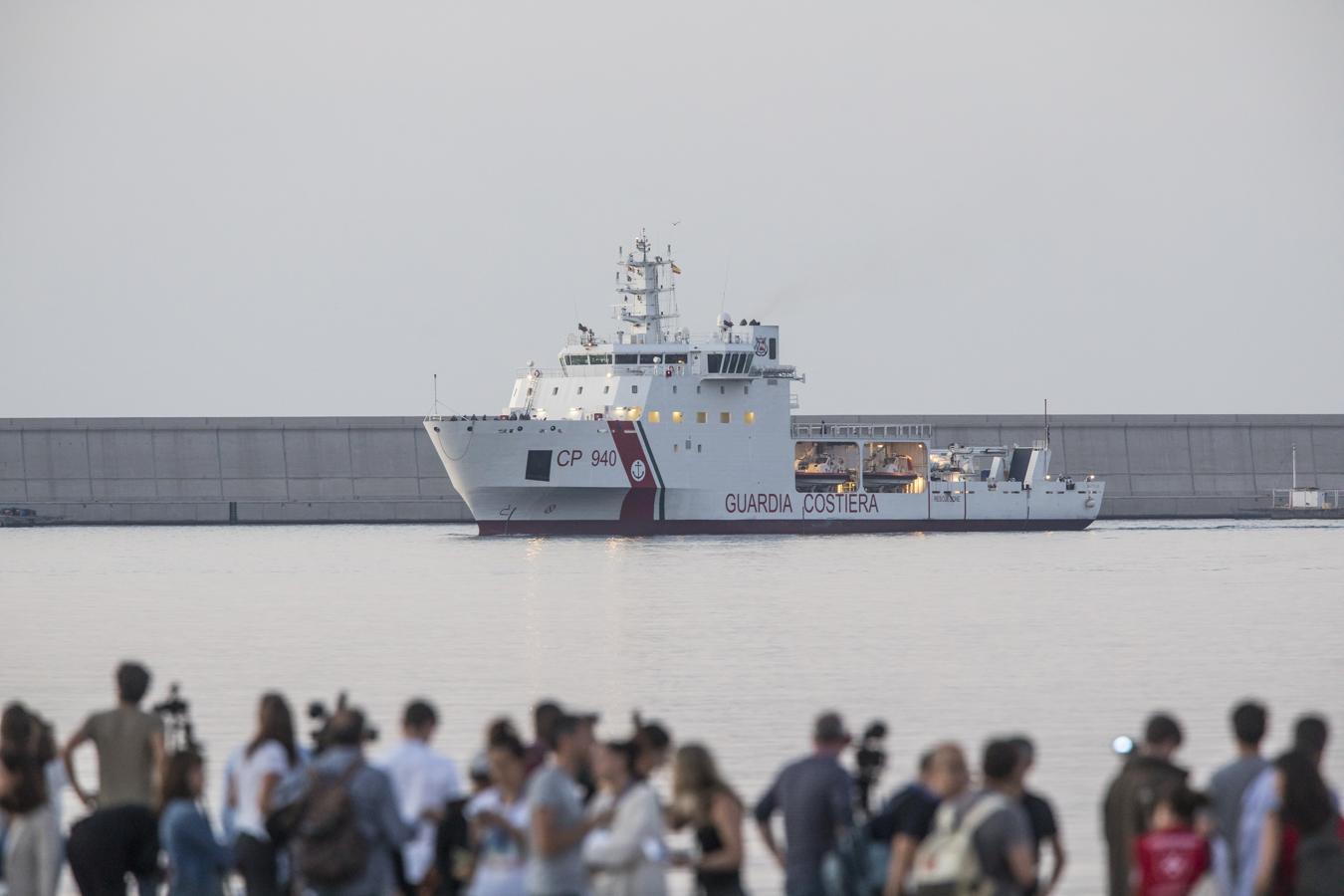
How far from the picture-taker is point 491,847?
739 cm

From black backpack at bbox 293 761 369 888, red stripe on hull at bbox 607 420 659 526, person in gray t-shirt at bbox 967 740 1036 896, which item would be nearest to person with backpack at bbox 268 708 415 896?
black backpack at bbox 293 761 369 888

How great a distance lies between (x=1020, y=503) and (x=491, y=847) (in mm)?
53815

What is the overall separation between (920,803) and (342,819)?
203 cm

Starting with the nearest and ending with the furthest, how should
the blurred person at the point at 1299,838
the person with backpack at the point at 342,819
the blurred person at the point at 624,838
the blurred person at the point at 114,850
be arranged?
the blurred person at the point at 1299,838
the person with backpack at the point at 342,819
the blurred person at the point at 624,838
the blurred person at the point at 114,850

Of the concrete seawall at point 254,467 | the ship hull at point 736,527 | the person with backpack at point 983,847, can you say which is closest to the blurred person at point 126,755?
the person with backpack at point 983,847

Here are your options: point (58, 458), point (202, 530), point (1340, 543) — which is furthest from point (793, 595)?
point (58, 458)

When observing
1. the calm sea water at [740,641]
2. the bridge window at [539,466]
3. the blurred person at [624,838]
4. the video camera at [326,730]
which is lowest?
the calm sea water at [740,641]

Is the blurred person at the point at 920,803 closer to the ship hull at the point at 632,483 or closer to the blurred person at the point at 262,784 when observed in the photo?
the blurred person at the point at 262,784

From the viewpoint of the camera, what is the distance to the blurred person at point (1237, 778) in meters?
7.77

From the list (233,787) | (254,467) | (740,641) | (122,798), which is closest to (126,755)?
(122,798)

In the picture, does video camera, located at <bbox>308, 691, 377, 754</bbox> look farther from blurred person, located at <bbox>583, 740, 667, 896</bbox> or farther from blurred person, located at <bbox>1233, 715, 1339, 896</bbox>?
blurred person, located at <bbox>1233, 715, 1339, 896</bbox>

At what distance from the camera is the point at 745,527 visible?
53.9 m

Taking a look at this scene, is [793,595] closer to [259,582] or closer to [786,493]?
[259,582]

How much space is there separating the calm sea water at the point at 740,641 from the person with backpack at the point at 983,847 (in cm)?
297
